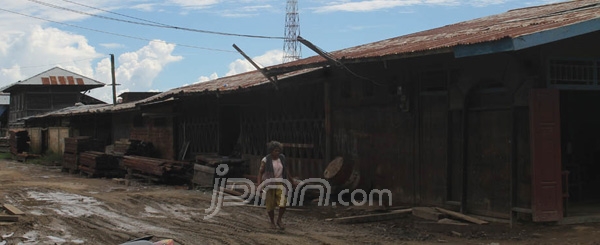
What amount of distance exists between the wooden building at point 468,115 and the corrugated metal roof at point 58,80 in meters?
34.7

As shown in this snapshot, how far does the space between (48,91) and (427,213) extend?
43710 millimetres

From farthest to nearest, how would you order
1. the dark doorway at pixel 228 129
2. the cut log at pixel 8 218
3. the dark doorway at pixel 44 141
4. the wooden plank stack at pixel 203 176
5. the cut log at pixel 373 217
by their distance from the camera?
the dark doorway at pixel 44 141, the dark doorway at pixel 228 129, the wooden plank stack at pixel 203 176, the cut log at pixel 8 218, the cut log at pixel 373 217

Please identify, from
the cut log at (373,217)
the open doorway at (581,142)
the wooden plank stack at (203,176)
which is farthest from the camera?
the wooden plank stack at (203,176)

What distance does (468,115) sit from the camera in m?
11.0

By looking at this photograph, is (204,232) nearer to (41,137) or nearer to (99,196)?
(99,196)

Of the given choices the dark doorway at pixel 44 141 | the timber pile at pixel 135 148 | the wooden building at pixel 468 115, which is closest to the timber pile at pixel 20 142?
the dark doorway at pixel 44 141

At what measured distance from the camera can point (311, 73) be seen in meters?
15.0

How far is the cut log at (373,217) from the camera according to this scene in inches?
433

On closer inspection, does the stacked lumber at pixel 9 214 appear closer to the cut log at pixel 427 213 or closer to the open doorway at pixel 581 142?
the cut log at pixel 427 213

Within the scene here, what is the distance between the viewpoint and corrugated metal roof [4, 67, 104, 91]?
156ft

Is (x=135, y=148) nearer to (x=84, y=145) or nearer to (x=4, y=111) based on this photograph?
(x=84, y=145)

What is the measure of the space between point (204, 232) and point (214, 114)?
1079 cm

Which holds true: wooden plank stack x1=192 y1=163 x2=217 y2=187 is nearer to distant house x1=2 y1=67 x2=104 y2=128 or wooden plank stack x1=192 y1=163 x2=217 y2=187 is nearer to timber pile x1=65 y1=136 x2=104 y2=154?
timber pile x1=65 y1=136 x2=104 y2=154

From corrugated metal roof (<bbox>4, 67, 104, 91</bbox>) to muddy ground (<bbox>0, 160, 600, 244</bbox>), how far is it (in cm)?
3472
